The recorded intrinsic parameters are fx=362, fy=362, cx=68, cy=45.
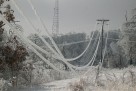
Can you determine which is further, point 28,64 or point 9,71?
point 28,64

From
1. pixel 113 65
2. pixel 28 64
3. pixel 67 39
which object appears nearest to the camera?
pixel 28 64

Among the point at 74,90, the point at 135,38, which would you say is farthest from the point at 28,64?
the point at 135,38

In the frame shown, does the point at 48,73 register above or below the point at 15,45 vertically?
below

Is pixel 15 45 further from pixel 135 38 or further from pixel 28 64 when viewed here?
pixel 135 38

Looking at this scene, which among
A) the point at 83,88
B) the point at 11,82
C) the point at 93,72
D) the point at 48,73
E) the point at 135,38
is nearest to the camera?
the point at 83,88

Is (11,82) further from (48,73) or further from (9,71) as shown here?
(48,73)

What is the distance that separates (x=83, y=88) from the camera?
622 inches

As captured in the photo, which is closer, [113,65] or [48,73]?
[48,73]

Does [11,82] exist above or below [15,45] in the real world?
below

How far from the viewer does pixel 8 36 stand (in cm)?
2306

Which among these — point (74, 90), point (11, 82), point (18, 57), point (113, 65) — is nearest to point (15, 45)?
point (18, 57)

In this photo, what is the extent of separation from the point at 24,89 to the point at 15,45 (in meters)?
2.76

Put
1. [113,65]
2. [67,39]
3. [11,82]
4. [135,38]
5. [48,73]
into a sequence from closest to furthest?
[11,82] < [48,73] < [135,38] < [113,65] < [67,39]

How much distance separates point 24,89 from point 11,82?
4.66 feet
